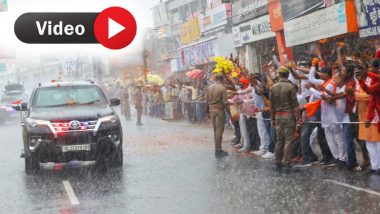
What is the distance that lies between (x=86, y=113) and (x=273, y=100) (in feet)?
11.5

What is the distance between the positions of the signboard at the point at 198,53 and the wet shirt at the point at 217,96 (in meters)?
17.5

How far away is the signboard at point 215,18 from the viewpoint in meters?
34.5

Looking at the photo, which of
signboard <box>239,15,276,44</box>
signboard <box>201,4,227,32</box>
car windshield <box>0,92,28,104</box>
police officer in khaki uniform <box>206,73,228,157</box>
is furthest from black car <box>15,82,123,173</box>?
car windshield <box>0,92,28,104</box>

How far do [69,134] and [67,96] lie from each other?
152cm

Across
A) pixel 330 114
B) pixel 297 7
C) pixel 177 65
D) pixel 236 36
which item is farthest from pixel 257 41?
pixel 330 114

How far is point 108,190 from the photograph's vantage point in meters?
10.1

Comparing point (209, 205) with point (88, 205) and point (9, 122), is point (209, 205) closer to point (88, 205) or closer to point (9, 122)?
point (88, 205)

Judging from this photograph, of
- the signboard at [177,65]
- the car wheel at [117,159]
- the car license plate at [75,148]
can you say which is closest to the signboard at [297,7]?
the car wheel at [117,159]

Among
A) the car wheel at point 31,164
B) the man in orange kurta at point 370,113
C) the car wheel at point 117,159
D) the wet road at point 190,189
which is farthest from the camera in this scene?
the car wheel at point 117,159

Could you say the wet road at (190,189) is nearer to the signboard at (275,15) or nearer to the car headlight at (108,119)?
the car headlight at (108,119)

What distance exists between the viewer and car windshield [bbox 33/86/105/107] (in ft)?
43.6

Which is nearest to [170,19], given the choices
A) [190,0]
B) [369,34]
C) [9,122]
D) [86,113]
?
[190,0]

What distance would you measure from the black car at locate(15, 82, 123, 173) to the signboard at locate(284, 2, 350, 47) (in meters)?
8.29

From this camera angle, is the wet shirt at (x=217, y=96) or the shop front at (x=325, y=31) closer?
the wet shirt at (x=217, y=96)
